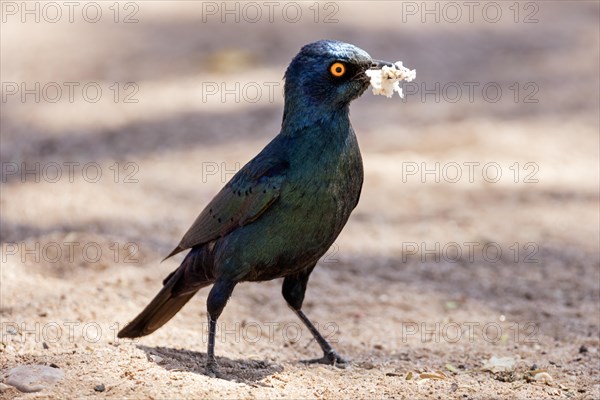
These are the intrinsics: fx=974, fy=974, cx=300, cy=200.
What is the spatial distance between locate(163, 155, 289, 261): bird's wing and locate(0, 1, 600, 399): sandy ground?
0.76 metres

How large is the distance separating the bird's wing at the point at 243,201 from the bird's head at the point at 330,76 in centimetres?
40

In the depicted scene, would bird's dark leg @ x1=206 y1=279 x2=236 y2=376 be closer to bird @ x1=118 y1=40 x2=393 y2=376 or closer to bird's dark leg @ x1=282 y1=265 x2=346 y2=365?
bird @ x1=118 y1=40 x2=393 y2=376

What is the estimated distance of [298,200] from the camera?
17.3 feet

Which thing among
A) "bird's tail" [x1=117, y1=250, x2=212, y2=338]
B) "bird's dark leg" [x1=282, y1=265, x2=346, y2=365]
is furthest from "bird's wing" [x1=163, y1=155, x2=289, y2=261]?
"bird's dark leg" [x1=282, y1=265, x2=346, y2=365]

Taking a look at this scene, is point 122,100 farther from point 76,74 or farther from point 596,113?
point 596,113

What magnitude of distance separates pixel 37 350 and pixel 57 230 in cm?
246

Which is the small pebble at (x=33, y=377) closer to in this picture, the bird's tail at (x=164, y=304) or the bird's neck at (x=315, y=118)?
the bird's tail at (x=164, y=304)

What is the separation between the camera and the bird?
209 inches

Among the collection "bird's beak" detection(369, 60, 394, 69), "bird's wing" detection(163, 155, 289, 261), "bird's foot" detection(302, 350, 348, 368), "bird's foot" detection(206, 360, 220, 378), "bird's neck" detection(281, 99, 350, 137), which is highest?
"bird's beak" detection(369, 60, 394, 69)

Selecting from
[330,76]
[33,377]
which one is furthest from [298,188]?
[33,377]

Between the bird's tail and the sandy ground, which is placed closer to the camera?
the sandy ground

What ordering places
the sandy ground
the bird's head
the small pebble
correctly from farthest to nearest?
1. the sandy ground
2. the bird's head
3. the small pebble

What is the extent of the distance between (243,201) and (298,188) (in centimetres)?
37

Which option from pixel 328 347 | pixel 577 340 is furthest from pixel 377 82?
pixel 577 340
